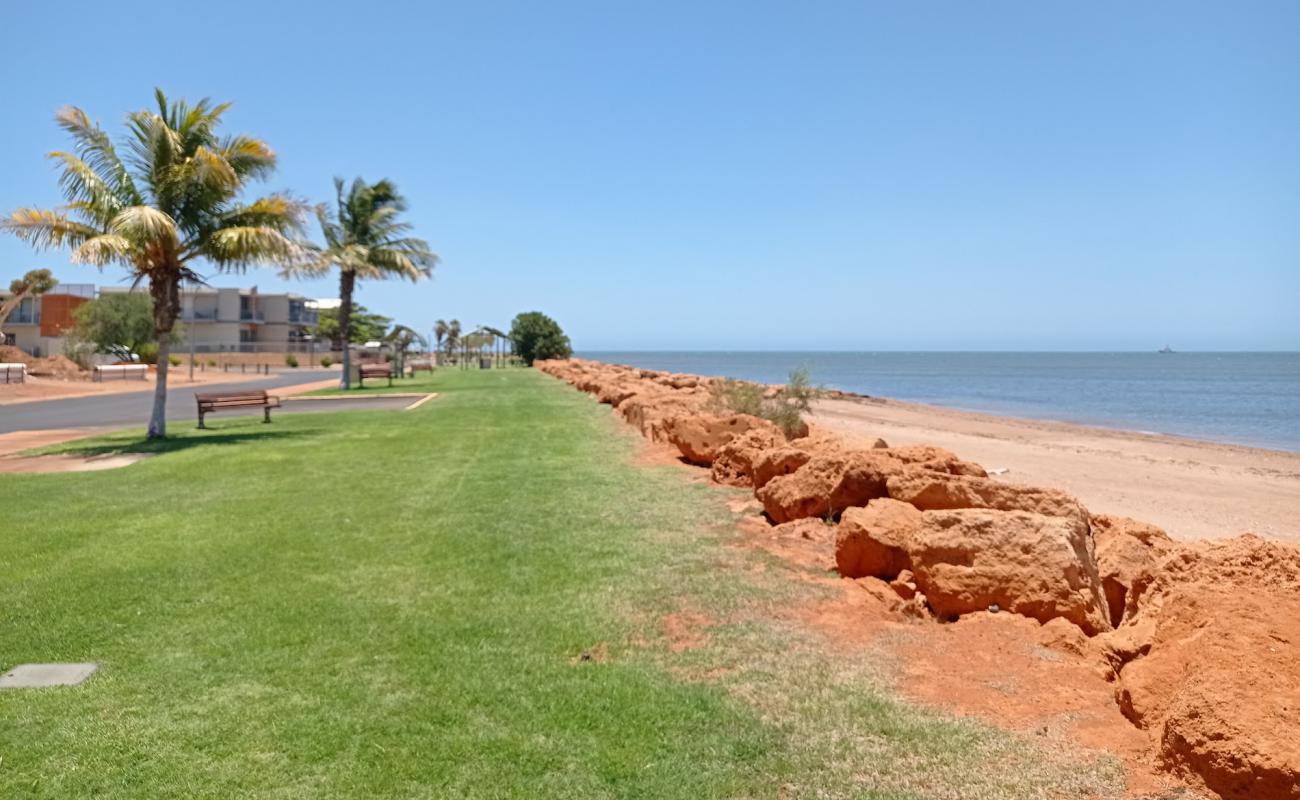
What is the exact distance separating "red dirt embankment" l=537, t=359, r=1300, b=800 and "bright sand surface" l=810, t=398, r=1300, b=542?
195 inches

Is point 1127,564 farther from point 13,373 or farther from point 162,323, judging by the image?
point 13,373

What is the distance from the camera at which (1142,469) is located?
18422 mm

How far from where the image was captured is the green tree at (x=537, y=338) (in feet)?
235

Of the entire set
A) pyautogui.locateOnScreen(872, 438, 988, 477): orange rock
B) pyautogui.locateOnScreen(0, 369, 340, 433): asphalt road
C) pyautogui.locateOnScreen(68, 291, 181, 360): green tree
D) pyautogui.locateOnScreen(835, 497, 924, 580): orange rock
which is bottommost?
pyautogui.locateOnScreen(0, 369, 340, 433): asphalt road

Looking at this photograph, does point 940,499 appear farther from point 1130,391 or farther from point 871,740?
point 1130,391

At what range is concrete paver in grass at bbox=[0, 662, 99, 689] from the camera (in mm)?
4805

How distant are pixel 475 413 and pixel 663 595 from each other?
16.1 metres

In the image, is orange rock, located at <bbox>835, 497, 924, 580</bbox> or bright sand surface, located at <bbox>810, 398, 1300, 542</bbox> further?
bright sand surface, located at <bbox>810, 398, 1300, 542</bbox>

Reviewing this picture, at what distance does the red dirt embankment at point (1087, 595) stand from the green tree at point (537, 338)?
6348cm

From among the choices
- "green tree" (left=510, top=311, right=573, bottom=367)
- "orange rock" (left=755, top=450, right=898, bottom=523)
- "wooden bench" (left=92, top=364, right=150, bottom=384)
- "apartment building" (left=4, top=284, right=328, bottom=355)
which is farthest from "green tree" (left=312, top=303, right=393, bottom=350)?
"orange rock" (left=755, top=450, right=898, bottom=523)

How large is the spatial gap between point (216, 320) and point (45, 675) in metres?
84.2

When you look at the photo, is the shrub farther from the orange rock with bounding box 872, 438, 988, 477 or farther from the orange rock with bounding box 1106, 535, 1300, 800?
the orange rock with bounding box 1106, 535, 1300, 800

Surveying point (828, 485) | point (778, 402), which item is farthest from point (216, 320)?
point (828, 485)

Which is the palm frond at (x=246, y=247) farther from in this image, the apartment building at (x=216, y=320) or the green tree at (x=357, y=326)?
the green tree at (x=357, y=326)
